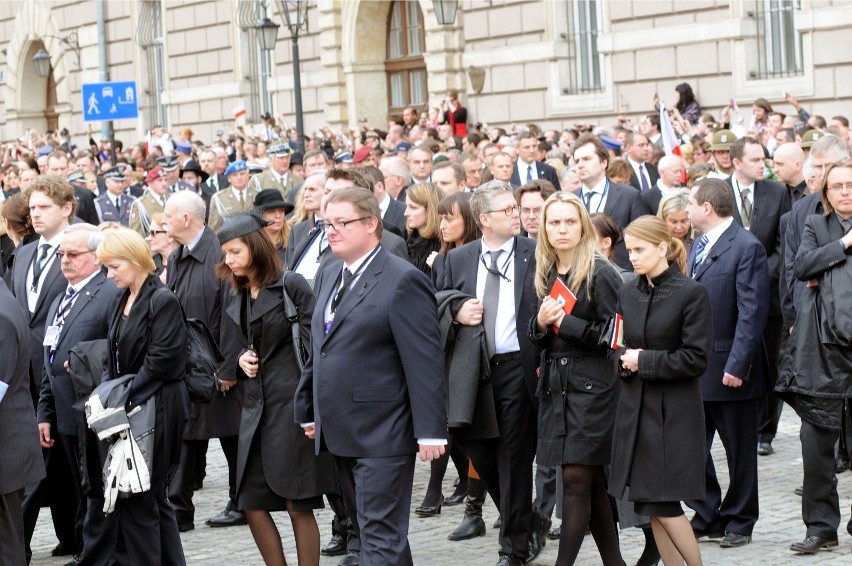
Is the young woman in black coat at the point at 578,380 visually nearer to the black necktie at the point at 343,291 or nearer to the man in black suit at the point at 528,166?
the black necktie at the point at 343,291

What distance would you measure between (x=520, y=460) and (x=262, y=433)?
1439 mm

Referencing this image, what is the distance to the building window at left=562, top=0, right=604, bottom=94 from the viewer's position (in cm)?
2494

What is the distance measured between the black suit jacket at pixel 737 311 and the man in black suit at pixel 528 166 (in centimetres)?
708

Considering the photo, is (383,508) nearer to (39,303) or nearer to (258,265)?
(258,265)

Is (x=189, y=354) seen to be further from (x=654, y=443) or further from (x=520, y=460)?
(x=654, y=443)

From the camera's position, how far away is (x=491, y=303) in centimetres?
811

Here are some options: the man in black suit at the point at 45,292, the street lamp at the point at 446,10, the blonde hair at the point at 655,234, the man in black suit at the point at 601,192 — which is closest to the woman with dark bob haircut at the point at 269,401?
the man in black suit at the point at 45,292

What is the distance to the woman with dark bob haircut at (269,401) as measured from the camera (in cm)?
750

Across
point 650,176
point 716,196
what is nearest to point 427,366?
point 716,196

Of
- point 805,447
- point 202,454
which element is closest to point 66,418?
point 202,454

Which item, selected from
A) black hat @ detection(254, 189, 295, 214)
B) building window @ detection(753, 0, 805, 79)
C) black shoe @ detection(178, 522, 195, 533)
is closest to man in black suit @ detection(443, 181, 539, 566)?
black hat @ detection(254, 189, 295, 214)

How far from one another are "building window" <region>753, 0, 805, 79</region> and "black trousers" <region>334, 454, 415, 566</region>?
1641 centimetres

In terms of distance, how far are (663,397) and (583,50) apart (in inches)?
734

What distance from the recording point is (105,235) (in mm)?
7523
